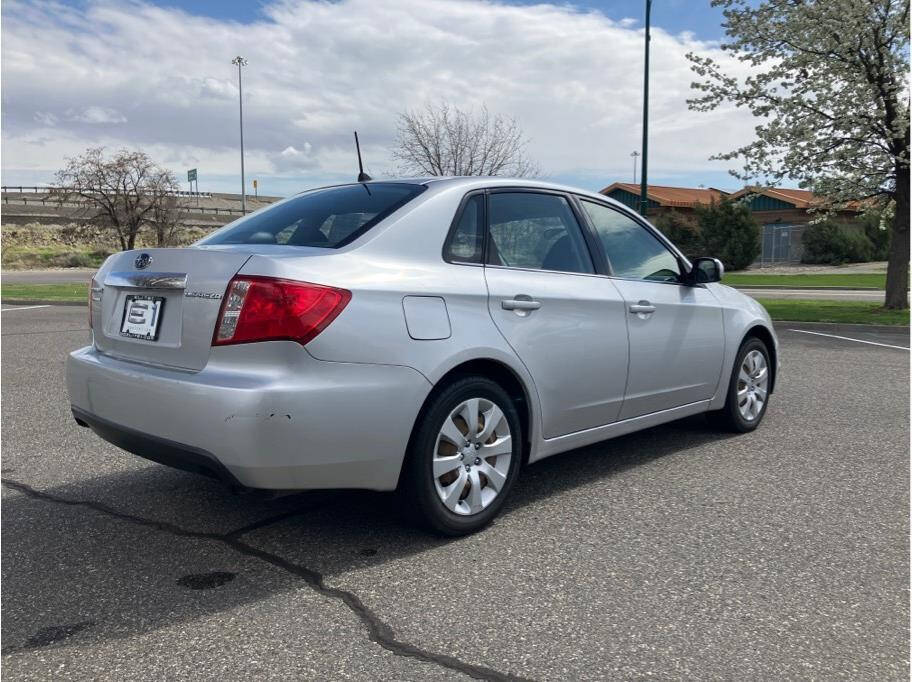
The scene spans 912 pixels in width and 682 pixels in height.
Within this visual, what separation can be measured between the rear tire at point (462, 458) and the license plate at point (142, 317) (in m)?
1.21

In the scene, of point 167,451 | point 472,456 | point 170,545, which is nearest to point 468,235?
point 472,456

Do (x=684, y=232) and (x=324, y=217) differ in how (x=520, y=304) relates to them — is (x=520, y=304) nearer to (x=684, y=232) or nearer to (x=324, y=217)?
(x=324, y=217)

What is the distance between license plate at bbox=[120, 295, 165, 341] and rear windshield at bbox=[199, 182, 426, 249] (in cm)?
53

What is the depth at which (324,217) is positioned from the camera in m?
3.78

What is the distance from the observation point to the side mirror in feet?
16.4

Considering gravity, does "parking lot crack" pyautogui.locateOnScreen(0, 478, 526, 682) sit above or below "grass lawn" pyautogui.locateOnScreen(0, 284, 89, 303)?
below

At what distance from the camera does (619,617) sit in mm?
2812

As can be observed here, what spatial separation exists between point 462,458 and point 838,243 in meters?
43.0

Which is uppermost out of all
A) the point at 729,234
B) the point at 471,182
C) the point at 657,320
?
the point at 729,234

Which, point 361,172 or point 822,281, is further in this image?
point 822,281

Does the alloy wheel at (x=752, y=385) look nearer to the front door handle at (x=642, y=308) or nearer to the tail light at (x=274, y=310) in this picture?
the front door handle at (x=642, y=308)

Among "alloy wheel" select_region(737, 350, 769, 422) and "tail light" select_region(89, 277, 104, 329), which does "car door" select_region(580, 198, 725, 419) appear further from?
"tail light" select_region(89, 277, 104, 329)

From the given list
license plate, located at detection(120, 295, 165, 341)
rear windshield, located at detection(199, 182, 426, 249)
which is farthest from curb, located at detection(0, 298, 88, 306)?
license plate, located at detection(120, 295, 165, 341)

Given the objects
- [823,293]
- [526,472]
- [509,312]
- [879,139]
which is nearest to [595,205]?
[509,312]
